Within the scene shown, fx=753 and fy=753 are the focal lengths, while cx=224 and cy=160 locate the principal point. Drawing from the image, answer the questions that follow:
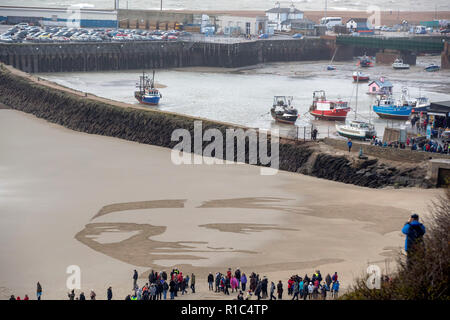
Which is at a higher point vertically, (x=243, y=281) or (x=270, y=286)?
(x=243, y=281)

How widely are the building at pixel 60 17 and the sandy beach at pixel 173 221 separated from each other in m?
45.0

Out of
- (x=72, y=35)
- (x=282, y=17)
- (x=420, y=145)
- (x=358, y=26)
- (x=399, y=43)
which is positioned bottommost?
(x=420, y=145)

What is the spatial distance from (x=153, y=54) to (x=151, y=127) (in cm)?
2864

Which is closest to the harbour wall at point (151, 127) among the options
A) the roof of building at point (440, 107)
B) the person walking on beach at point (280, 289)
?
the roof of building at point (440, 107)

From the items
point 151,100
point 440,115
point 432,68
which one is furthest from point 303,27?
point 440,115

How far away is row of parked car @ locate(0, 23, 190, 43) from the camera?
5778 cm

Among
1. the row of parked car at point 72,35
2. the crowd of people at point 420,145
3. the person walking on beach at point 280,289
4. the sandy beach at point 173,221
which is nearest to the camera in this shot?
the person walking on beach at point 280,289

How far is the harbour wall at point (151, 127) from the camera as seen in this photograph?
24.0 m

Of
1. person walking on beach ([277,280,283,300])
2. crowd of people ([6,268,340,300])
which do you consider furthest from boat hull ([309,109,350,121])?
person walking on beach ([277,280,283,300])

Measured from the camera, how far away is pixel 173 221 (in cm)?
1995

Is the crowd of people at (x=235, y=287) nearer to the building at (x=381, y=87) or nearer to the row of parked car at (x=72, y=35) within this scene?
the building at (x=381, y=87)

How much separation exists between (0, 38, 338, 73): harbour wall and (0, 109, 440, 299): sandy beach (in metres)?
26.3

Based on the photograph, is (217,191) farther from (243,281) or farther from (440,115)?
(440,115)

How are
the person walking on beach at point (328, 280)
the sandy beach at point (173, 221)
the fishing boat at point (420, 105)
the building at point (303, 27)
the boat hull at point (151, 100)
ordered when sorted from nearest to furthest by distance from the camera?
the person walking on beach at point (328, 280) → the sandy beach at point (173, 221) → the fishing boat at point (420, 105) → the boat hull at point (151, 100) → the building at point (303, 27)
